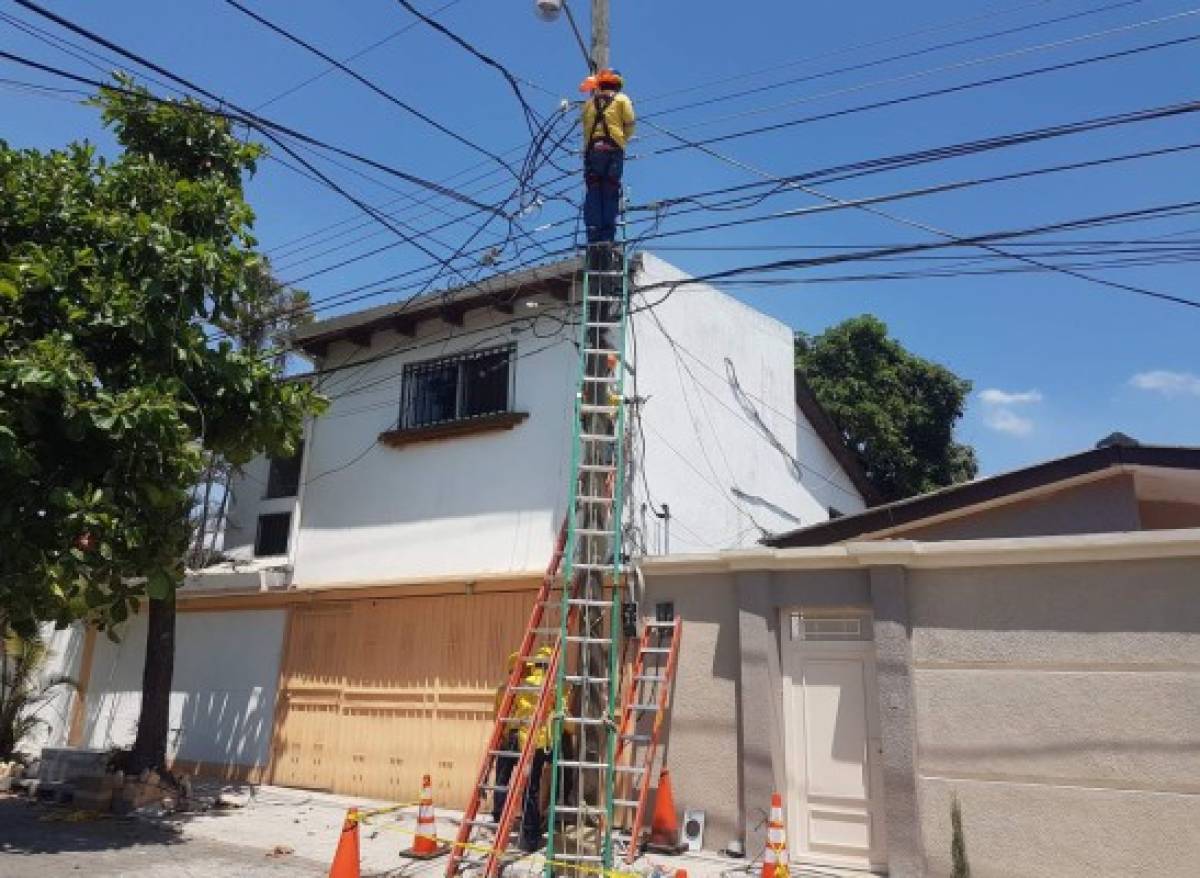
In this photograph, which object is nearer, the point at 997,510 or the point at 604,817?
the point at 604,817

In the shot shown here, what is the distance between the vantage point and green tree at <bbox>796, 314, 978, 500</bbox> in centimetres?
2000

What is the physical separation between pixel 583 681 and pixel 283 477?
8646 mm

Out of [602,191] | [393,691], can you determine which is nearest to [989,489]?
[602,191]

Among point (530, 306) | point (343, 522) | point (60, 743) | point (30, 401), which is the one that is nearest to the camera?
point (30, 401)

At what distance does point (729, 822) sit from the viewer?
8312 mm

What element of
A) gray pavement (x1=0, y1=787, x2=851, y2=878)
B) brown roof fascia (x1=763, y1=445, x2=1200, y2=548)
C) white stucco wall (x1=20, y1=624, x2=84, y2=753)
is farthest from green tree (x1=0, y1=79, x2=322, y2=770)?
white stucco wall (x1=20, y1=624, x2=84, y2=753)

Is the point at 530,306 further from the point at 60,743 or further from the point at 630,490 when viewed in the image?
the point at 60,743

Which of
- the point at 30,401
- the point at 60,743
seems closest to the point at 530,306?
the point at 30,401

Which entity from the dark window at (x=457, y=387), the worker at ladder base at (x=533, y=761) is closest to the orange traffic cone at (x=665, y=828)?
the worker at ladder base at (x=533, y=761)

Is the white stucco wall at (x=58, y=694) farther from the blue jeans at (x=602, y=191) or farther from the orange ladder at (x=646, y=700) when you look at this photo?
the blue jeans at (x=602, y=191)

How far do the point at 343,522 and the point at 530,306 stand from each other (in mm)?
4153

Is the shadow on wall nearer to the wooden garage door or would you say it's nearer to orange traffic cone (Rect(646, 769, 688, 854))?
the wooden garage door

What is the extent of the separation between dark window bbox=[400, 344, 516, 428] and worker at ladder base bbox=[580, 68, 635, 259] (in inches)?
140

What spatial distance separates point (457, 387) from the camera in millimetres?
12086
